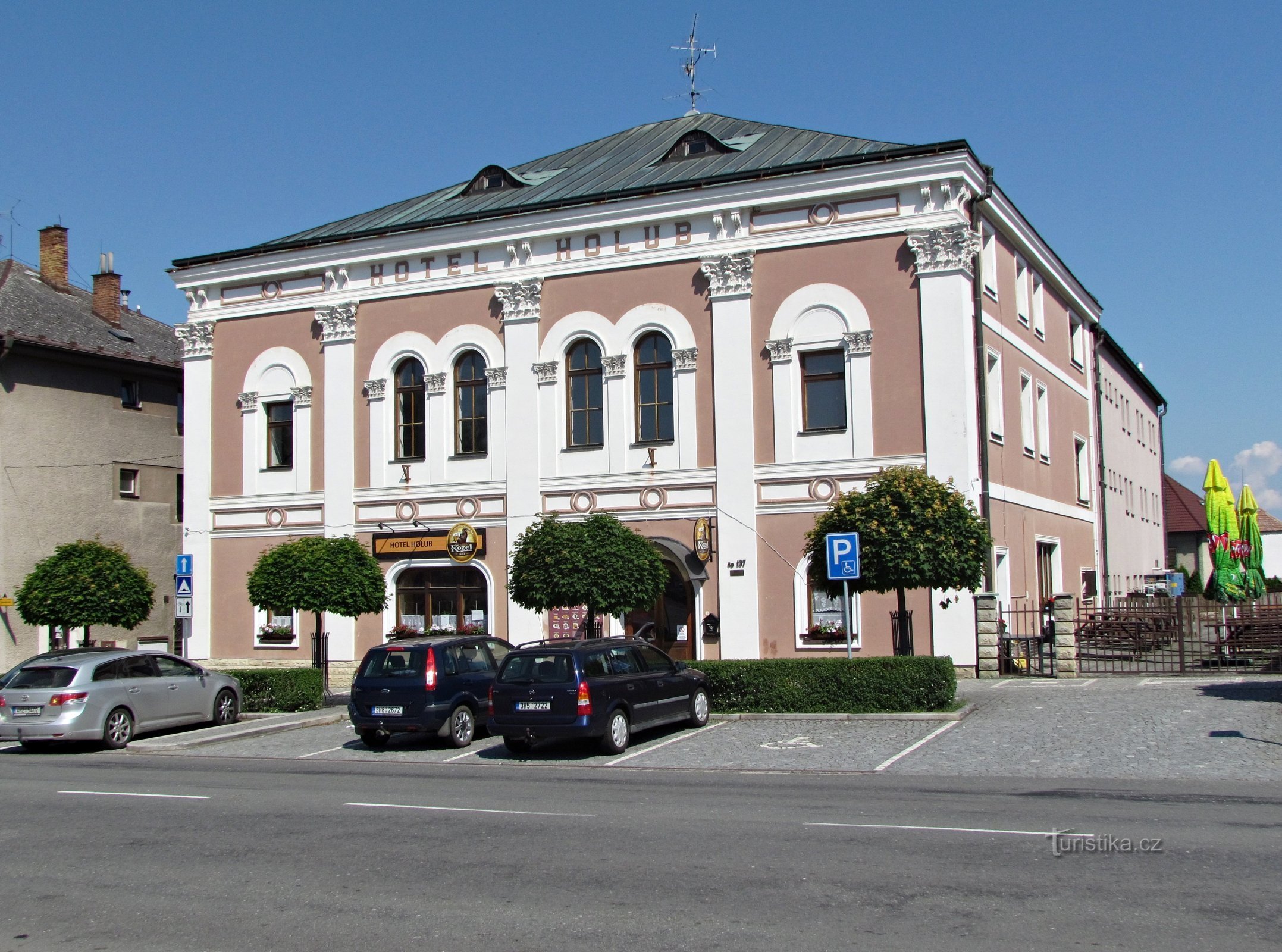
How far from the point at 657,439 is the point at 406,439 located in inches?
264

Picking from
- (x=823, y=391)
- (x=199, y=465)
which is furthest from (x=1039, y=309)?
(x=199, y=465)

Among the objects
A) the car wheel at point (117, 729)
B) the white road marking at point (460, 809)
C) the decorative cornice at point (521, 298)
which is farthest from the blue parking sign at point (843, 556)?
the car wheel at point (117, 729)

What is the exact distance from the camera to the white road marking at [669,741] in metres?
16.3

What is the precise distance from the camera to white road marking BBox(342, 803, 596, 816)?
11.5m

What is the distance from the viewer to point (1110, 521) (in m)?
38.9

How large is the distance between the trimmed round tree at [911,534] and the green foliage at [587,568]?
3.40 m

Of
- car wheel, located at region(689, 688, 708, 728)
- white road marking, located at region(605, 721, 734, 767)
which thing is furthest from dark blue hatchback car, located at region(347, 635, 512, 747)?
car wheel, located at region(689, 688, 708, 728)

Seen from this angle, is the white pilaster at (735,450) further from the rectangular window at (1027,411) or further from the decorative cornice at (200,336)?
the decorative cornice at (200,336)

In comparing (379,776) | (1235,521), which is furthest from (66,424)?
(1235,521)

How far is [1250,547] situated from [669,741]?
22271mm

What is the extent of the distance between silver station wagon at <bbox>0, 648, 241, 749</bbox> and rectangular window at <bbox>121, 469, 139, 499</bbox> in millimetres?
15660

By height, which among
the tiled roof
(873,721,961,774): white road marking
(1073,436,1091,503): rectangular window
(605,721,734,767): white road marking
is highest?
the tiled roof
